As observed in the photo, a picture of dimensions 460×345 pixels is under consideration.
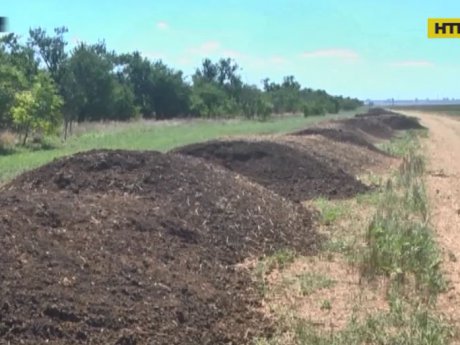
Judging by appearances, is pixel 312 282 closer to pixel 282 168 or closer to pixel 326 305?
pixel 326 305

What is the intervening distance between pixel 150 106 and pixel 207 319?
64.8 meters

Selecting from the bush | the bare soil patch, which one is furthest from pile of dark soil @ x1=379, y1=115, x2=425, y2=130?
the bush

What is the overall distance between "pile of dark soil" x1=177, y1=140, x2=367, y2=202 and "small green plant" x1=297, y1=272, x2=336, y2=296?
19.4 feet

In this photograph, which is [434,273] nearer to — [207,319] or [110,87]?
[207,319]

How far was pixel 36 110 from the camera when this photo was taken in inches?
1240

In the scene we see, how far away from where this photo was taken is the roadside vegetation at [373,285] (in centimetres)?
637

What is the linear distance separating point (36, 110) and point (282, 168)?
17.7m

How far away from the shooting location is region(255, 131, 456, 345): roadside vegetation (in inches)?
251

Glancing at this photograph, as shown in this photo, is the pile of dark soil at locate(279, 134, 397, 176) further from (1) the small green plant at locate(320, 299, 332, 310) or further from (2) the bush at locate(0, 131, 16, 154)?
(1) the small green plant at locate(320, 299, 332, 310)

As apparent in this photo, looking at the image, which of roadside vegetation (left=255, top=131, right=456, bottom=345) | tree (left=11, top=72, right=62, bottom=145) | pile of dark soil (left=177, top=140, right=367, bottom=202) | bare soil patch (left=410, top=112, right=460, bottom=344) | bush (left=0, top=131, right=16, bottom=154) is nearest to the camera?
roadside vegetation (left=255, top=131, right=456, bottom=345)

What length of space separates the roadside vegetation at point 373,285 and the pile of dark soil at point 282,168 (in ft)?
8.27

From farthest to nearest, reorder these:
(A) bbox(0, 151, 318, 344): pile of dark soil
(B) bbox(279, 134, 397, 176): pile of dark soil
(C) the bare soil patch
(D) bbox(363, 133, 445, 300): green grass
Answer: (B) bbox(279, 134, 397, 176): pile of dark soil → (D) bbox(363, 133, 445, 300): green grass → (C) the bare soil patch → (A) bbox(0, 151, 318, 344): pile of dark soil

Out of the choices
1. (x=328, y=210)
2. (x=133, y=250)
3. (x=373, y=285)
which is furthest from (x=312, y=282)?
(x=328, y=210)

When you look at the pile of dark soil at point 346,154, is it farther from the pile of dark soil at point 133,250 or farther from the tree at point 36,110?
the tree at point 36,110
